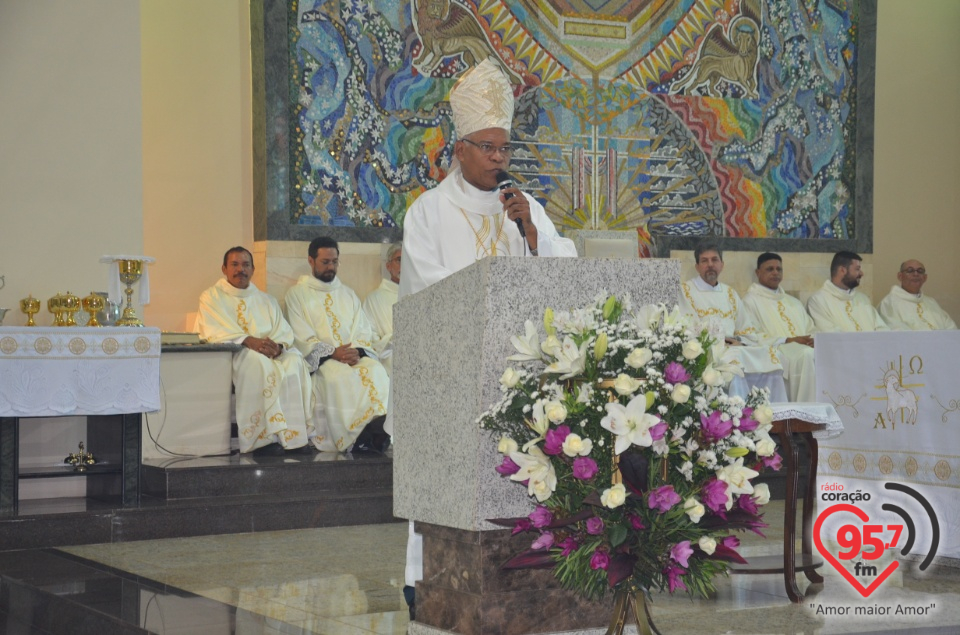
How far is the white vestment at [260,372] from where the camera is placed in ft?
26.1

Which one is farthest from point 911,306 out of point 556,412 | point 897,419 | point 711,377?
point 556,412

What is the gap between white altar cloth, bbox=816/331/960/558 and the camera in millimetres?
5355

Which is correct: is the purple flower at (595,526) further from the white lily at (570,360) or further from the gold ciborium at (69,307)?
the gold ciborium at (69,307)

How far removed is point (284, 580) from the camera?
509 centimetres

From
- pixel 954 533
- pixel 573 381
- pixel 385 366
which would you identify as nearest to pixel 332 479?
pixel 385 366

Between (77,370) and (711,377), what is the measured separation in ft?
15.3

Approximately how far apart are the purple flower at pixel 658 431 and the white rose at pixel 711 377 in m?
0.17

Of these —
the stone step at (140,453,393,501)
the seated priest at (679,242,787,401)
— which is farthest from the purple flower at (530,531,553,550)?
the seated priest at (679,242,787,401)

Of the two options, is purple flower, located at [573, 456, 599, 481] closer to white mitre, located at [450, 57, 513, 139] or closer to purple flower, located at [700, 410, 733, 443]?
purple flower, located at [700, 410, 733, 443]

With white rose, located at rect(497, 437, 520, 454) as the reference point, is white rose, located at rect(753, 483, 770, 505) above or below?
below

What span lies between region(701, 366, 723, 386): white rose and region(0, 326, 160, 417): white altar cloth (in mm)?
4613

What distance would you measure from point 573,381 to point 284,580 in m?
2.68

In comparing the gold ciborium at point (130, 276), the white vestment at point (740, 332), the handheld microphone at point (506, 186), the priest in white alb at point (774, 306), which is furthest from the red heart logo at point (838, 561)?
the priest in white alb at point (774, 306)

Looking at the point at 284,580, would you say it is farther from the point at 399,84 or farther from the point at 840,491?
the point at 399,84
